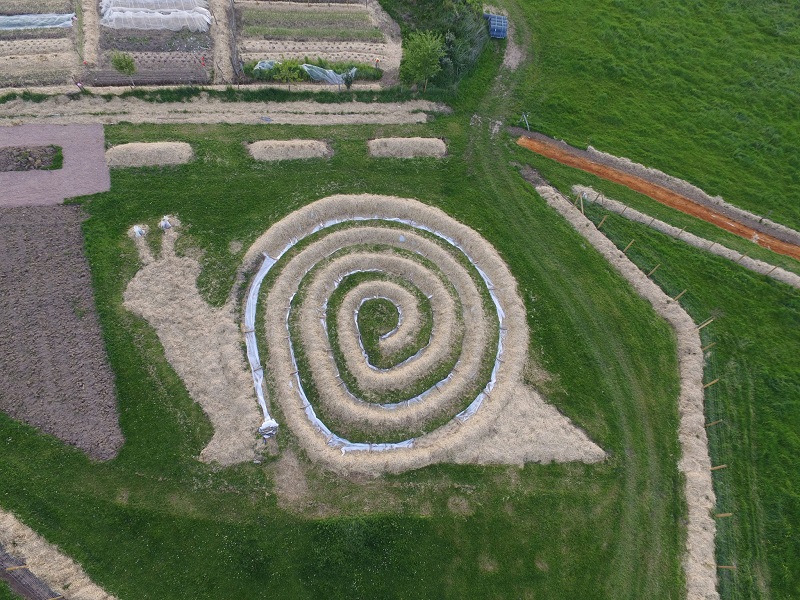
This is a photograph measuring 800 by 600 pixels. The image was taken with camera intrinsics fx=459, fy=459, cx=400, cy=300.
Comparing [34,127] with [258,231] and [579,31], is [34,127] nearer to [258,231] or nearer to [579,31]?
[258,231]

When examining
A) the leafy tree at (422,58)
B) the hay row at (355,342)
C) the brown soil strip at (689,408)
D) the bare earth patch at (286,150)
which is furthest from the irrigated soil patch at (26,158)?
the brown soil strip at (689,408)

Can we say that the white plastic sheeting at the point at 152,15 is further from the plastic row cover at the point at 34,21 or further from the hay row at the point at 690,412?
the hay row at the point at 690,412

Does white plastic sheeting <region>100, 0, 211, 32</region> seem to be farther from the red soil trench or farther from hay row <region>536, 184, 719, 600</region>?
hay row <region>536, 184, 719, 600</region>

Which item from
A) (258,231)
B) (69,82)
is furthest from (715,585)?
(69,82)

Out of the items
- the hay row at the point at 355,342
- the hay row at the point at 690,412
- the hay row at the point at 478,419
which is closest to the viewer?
the hay row at the point at 690,412

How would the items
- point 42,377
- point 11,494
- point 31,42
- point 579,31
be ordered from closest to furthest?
point 11,494 < point 42,377 < point 31,42 < point 579,31

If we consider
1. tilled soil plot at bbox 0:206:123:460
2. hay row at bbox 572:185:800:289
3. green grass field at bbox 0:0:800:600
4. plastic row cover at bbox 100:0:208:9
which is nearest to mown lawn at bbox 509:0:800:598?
green grass field at bbox 0:0:800:600
